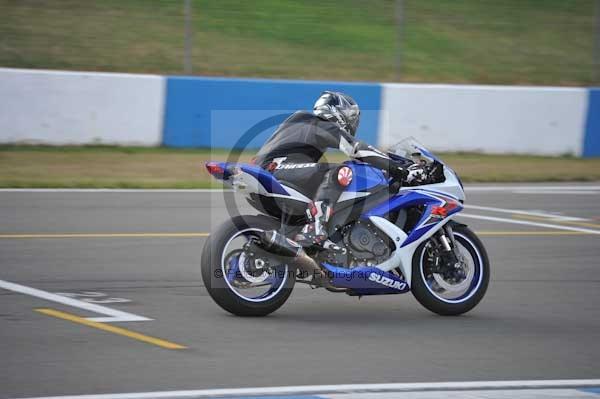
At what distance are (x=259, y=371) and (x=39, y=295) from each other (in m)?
2.58

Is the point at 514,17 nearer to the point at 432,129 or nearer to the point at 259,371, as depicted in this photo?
the point at 432,129

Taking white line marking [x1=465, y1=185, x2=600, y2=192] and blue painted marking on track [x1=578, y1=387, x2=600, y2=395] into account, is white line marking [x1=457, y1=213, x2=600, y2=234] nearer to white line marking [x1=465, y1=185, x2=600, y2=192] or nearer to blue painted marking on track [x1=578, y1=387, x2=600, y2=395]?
white line marking [x1=465, y1=185, x2=600, y2=192]

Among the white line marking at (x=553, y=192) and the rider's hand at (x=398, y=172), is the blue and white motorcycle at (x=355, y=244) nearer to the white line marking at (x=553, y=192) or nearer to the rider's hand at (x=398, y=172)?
the rider's hand at (x=398, y=172)

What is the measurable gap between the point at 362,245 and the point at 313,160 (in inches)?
29.3

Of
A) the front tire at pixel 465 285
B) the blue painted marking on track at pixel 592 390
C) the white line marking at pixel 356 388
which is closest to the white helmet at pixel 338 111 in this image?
the front tire at pixel 465 285

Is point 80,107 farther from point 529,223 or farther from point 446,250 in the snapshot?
point 446,250

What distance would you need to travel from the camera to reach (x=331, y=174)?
722 cm

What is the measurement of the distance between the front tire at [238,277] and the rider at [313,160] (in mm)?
331

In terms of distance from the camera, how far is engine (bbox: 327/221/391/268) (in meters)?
7.26

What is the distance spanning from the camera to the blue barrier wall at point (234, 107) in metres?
15.8

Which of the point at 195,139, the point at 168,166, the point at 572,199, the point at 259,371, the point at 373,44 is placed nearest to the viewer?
the point at 259,371

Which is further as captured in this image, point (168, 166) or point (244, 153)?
point (244, 153)

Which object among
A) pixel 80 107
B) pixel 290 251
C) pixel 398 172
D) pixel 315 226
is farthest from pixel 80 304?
pixel 80 107

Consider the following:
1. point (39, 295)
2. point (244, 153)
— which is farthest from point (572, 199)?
point (39, 295)
